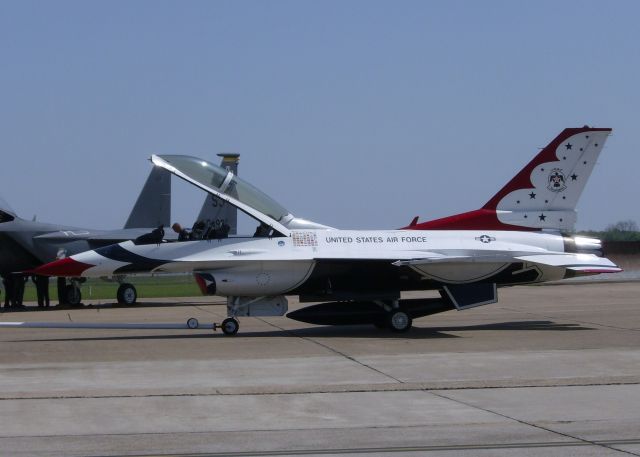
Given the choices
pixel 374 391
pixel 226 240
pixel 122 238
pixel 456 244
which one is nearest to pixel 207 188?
pixel 226 240

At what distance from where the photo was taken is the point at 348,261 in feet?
52.3

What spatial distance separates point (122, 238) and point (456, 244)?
515 inches

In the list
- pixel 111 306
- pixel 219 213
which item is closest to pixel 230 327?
pixel 219 213

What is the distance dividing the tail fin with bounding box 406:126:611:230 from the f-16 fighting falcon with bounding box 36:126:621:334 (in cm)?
11

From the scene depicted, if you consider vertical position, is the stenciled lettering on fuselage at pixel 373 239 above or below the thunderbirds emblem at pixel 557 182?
below

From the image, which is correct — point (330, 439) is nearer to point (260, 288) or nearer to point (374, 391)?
point (374, 391)

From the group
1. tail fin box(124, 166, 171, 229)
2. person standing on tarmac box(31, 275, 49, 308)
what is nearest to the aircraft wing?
person standing on tarmac box(31, 275, 49, 308)

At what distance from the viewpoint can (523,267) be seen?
53.8ft

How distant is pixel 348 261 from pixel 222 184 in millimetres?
2440

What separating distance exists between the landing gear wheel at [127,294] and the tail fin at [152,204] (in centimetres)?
371

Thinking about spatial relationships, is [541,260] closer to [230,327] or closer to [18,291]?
[230,327]

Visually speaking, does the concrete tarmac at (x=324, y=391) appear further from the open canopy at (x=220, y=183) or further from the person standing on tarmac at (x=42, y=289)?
the person standing on tarmac at (x=42, y=289)

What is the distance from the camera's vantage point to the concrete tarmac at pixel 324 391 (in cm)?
735

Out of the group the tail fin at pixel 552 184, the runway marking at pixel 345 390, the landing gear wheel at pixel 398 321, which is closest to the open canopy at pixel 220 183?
the landing gear wheel at pixel 398 321
